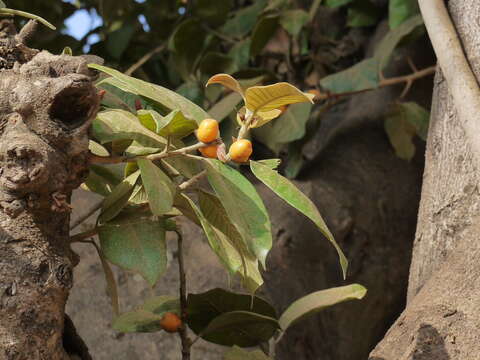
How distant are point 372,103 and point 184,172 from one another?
97 cm

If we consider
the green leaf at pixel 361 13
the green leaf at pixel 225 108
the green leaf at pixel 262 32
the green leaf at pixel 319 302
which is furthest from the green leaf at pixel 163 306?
the green leaf at pixel 361 13

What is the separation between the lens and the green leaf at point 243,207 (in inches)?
27.8

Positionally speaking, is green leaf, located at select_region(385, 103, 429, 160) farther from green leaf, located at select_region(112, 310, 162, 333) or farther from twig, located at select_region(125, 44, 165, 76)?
green leaf, located at select_region(112, 310, 162, 333)

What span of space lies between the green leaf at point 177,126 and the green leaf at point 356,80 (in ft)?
2.60

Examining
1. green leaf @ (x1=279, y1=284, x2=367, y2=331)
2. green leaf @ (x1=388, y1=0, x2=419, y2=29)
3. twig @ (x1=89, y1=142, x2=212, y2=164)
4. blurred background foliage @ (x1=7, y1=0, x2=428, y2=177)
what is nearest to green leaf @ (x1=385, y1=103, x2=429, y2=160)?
blurred background foliage @ (x1=7, y1=0, x2=428, y2=177)

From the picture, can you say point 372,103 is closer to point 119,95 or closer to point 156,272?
point 119,95

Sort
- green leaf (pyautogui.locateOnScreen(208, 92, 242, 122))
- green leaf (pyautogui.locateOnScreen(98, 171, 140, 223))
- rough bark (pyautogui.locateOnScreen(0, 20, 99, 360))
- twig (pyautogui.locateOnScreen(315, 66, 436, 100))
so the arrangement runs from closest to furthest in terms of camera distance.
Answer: rough bark (pyautogui.locateOnScreen(0, 20, 99, 360)), green leaf (pyautogui.locateOnScreen(98, 171, 140, 223)), green leaf (pyautogui.locateOnScreen(208, 92, 242, 122)), twig (pyautogui.locateOnScreen(315, 66, 436, 100))

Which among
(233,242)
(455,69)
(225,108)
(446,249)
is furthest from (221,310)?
(225,108)

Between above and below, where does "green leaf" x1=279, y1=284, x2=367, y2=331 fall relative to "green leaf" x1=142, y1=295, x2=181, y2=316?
above

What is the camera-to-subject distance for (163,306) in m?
0.93

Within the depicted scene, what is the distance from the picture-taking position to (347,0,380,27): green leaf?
5.98ft

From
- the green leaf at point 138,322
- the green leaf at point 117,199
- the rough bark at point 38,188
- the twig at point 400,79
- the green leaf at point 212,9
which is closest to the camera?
the rough bark at point 38,188

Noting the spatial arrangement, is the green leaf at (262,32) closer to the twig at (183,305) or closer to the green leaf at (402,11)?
the green leaf at (402,11)

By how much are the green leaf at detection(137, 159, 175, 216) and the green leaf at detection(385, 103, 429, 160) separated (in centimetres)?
94
